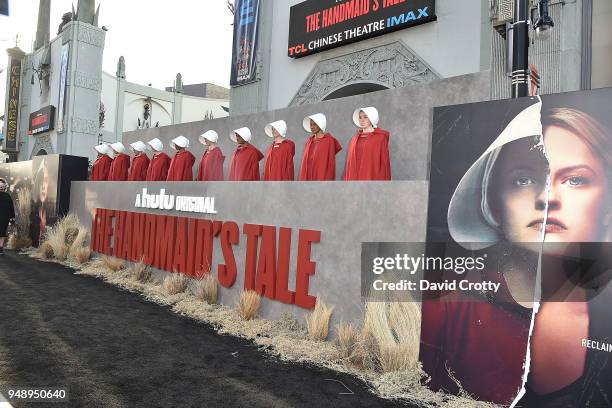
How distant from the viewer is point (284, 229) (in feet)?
15.8

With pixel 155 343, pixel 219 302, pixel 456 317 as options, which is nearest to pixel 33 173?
pixel 219 302

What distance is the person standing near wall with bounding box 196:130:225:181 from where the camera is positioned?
306 inches

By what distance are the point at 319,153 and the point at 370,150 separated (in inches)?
30.1

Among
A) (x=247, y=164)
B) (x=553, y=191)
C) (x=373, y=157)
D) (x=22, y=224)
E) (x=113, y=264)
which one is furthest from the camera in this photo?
(x=22, y=224)

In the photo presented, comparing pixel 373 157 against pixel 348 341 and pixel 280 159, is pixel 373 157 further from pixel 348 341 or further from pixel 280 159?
pixel 348 341

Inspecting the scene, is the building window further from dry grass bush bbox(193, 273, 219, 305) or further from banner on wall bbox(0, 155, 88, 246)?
banner on wall bbox(0, 155, 88, 246)

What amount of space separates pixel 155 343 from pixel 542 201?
321cm

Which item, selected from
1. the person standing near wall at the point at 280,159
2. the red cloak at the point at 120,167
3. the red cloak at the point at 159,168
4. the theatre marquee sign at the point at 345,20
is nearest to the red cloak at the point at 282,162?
the person standing near wall at the point at 280,159

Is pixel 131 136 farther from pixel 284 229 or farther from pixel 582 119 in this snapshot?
pixel 582 119

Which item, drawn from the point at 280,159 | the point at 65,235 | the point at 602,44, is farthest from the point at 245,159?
the point at 602,44

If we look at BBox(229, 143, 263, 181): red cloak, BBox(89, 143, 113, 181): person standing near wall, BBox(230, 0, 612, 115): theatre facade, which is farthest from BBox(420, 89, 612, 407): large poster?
BBox(89, 143, 113, 181): person standing near wall

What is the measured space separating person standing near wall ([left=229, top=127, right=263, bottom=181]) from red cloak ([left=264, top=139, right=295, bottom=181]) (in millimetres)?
618

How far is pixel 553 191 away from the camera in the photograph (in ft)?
Result: 9.53

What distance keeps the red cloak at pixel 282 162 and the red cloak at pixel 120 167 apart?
5.15 meters
